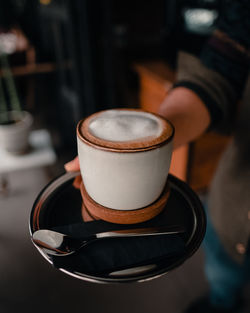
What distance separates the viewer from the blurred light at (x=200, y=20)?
144 centimetres

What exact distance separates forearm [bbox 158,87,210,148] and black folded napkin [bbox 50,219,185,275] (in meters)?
0.21

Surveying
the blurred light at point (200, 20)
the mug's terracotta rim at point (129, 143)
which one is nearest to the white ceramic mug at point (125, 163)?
the mug's terracotta rim at point (129, 143)

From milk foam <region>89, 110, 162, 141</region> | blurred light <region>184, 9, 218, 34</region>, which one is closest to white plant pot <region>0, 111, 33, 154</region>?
milk foam <region>89, 110, 162, 141</region>

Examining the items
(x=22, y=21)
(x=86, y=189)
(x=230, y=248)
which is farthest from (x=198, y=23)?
(x=22, y=21)

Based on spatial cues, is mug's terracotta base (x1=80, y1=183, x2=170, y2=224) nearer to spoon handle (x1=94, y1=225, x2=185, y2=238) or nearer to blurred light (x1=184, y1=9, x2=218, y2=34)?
spoon handle (x1=94, y1=225, x2=185, y2=238)

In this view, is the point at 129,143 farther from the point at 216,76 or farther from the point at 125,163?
the point at 216,76

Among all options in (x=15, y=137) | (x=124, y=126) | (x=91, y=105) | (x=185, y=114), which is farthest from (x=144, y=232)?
(x=91, y=105)

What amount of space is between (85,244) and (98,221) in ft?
0.14

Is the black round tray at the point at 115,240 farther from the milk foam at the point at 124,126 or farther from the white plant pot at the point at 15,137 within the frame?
the white plant pot at the point at 15,137

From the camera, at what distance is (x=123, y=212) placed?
1.37 ft

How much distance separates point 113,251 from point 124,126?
0.61 feet

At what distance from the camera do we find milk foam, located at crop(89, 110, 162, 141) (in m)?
0.39

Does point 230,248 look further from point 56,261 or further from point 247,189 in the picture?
point 56,261

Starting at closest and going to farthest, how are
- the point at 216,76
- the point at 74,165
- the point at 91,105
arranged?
the point at 74,165 → the point at 216,76 → the point at 91,105
